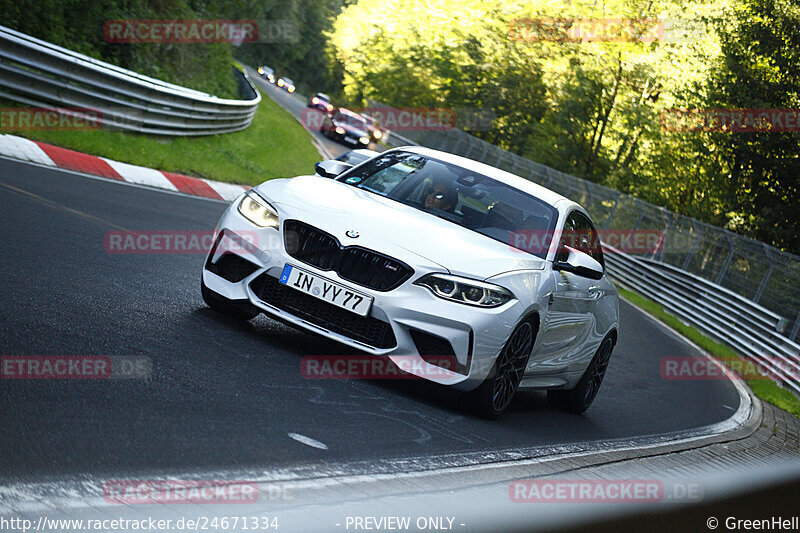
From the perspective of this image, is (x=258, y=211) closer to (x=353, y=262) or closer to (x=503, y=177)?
(x=353, y=262)

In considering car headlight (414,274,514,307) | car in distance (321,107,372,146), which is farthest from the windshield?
car in distance (321,107,372,146)

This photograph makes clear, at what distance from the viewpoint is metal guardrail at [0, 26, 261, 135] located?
49.4 feet

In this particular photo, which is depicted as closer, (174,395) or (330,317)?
(174,395)

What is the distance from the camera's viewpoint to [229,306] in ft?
24.3

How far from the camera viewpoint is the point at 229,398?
5430 millimetres

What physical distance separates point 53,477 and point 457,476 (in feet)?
6.93

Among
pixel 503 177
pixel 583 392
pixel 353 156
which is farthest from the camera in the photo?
pixel 353 156

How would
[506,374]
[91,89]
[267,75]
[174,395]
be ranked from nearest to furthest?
[174,395], [506,374], [91,89], [267,75]

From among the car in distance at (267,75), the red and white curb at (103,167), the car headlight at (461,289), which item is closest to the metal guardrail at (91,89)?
the red and white curb at (103,167)

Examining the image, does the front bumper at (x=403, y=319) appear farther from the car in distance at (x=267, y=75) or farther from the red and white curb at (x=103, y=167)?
the car in distance at (x=267, y=75)

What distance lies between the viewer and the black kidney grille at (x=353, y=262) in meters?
6.46

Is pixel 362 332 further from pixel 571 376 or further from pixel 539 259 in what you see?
pixel 571 376

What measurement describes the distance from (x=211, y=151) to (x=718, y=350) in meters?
11.0

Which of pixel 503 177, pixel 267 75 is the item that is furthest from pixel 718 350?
pixel 267 75
